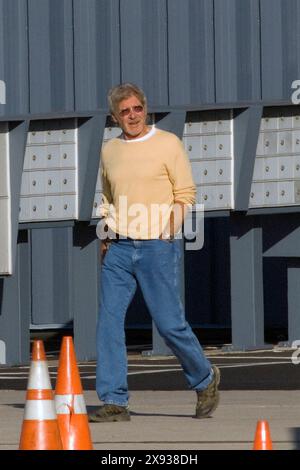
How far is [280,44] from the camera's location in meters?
21.8

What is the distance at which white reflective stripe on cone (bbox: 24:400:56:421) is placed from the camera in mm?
6488

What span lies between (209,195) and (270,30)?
653 centimetres

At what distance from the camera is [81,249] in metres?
15.8

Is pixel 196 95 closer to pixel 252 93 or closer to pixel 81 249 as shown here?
pixel 252 93

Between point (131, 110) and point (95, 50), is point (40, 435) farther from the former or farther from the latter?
point (95, 50)

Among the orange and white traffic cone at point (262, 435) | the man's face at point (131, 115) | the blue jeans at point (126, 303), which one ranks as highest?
the man's face at point (131, 115)

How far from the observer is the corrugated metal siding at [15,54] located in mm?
22750

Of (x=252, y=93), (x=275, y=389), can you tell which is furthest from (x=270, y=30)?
(x=275, y=389)

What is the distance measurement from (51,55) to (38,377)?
643 inches

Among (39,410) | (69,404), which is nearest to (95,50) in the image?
(69,404)

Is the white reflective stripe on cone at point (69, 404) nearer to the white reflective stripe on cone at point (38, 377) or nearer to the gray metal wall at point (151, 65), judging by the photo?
the white reflective stripe on cone at point (38, 377)

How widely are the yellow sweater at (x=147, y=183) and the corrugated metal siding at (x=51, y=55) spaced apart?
45.9ft

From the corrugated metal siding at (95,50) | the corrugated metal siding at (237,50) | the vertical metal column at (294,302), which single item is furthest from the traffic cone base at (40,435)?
the corrugated metal siding at (95,50)

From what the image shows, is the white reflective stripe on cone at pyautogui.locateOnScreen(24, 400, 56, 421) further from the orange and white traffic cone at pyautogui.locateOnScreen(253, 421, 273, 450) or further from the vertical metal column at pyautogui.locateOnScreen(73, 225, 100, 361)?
A: the vertical metal column at pyautogui.locateOnScreen(73, 225, 100, 361)
